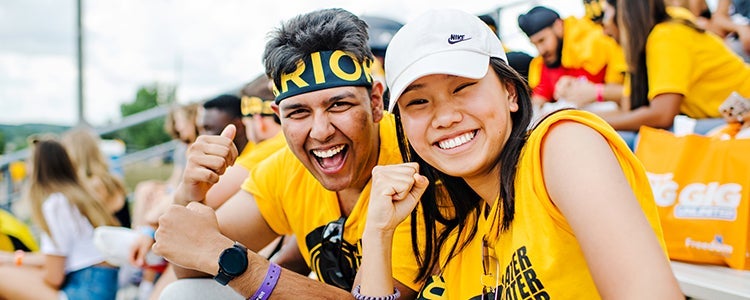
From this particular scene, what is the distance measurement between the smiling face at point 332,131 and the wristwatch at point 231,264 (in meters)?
0.41

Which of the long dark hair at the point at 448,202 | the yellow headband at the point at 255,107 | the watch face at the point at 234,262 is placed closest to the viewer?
the long dark hair at the point at 448,202

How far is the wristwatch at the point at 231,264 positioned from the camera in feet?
6.40

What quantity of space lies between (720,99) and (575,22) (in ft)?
5.12

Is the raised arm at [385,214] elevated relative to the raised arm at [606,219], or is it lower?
lower

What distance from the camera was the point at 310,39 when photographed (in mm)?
2189

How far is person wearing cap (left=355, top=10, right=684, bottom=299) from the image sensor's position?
1259 millimetres

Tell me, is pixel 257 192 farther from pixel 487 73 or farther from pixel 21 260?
pixel 21 260

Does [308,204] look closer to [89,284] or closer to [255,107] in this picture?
[255,107]

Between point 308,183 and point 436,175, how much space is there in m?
0.71

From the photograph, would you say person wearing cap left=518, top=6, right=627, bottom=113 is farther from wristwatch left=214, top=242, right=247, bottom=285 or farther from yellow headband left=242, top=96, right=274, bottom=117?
wristwatch left=214, top=242, right=247, bottom=285

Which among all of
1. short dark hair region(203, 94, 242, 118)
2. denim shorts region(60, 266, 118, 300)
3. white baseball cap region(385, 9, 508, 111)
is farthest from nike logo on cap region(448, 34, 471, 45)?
denim shorts region(60, 266, 118, 300)

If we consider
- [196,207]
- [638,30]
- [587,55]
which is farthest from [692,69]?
[196,207]

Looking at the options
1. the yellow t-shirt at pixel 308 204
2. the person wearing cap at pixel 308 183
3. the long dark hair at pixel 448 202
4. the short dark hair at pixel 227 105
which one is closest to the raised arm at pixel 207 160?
the person wearing cap at pixel 308 183

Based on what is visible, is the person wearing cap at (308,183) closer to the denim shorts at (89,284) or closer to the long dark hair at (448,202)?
the long dark hair at (448,202)
